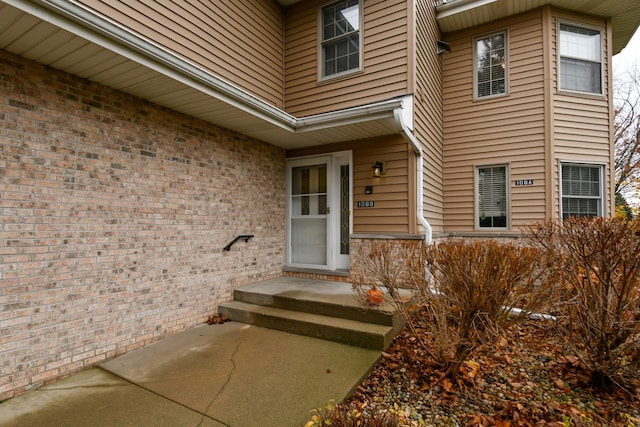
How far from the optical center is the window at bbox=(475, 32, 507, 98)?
6934 mm

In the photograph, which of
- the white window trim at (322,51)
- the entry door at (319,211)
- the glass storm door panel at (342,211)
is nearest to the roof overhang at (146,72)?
the glass storm door panel at (342,211)

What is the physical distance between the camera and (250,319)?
4.48 metres

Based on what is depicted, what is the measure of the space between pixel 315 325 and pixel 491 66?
6.83 meters

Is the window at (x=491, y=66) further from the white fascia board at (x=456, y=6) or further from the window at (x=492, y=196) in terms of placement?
the window at (x=492, y=196)

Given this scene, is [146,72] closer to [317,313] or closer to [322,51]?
[317,313]

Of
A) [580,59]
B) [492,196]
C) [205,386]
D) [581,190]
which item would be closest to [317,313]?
[205,386]

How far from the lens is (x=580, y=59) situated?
22.0 ft

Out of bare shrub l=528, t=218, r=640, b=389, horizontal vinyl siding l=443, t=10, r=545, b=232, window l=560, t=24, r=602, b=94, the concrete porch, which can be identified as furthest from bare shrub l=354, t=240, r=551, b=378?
window l=560, t=24, r=602, b=94

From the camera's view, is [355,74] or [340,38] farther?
[340,38]

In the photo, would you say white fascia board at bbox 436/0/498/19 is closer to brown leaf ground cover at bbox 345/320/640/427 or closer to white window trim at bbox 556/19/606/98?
white window trim at bbox 556/19/606/98

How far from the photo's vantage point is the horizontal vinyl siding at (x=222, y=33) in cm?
401

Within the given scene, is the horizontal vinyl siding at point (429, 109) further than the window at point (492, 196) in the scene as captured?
No

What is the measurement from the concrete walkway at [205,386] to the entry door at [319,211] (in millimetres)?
2312

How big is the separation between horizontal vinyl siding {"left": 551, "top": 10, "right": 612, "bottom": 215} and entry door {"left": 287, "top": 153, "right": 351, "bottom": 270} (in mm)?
4320
